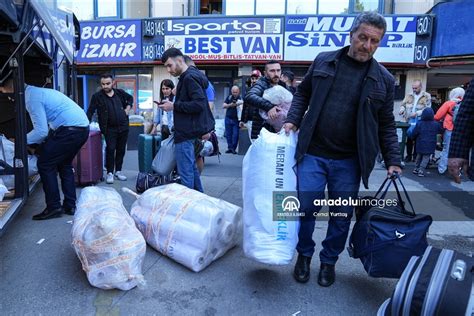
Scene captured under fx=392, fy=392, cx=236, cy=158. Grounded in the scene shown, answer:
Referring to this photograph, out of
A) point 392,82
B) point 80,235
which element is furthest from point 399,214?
point 80,235

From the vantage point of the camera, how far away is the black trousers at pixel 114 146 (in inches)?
233

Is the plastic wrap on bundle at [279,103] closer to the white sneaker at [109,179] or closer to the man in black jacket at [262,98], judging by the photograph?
the man in black jacket at [262,98]

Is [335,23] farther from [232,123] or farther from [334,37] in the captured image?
[232,123]

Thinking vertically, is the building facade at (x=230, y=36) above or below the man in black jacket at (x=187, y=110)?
above

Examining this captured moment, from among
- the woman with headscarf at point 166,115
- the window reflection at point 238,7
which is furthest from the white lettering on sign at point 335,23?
the woman with headscarf at point 166,115

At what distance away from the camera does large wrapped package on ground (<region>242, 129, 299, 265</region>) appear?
2.71 m

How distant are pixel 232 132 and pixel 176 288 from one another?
702 cm

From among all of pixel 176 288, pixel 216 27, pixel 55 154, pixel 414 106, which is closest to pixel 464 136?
pixel 176 288

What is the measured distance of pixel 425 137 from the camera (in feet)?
23.6

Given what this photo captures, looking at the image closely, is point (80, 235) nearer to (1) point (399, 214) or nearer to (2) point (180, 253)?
(2) point (180, 253)

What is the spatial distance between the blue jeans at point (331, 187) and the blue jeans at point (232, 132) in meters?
6.68

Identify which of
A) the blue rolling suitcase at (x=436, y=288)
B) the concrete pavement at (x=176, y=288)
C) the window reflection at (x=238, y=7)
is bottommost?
the concrete pavement at (x=176, y=288)

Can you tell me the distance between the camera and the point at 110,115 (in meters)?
5.84

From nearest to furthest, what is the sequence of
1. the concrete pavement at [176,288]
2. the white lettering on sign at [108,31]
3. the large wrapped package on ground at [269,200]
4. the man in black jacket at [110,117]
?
the concrete pavement at [176,288] → the large wrapped package on ground at [269,200] → the man in black jacket at [110,117] → the white lettering on sign at [108,31]
